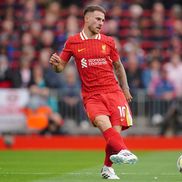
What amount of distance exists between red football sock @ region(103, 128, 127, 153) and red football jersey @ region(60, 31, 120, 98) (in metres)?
0.69

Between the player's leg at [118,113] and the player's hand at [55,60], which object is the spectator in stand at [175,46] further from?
the player's hand at [55,60]

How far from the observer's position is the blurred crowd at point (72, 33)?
72.7ft

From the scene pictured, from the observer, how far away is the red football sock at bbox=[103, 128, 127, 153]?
11.1 m

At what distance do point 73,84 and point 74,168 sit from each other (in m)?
8.07

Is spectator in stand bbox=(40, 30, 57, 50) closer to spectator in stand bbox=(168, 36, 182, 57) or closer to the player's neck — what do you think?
spectator in stand bbox=(168, 36, 182, 57)

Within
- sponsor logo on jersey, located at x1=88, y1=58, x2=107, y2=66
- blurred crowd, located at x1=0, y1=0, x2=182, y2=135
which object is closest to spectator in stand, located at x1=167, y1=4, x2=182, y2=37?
blurred crowd, located at x1=0, y1=0, x2=182, y2=135

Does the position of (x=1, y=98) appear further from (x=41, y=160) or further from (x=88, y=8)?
(x=88, y=8)

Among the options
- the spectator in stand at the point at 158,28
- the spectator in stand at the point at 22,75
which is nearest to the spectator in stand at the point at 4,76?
the spectator in stand at the point at 22,75

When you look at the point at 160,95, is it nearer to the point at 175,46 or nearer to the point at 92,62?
the point at 175,46

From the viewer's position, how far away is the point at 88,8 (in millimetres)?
11781

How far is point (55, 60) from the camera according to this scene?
1166 centimetres

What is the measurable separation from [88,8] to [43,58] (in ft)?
38.3

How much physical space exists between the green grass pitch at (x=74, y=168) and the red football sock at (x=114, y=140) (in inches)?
21.7

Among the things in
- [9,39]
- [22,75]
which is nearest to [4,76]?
[22,75]
